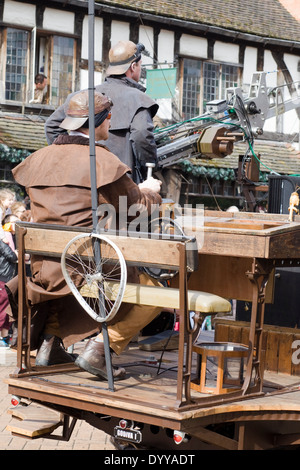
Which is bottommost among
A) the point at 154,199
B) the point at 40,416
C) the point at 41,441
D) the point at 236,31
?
the point at 41,441

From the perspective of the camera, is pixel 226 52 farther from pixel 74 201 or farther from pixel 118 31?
pixel 74 201

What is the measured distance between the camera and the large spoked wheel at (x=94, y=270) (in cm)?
398

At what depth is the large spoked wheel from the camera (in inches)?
157

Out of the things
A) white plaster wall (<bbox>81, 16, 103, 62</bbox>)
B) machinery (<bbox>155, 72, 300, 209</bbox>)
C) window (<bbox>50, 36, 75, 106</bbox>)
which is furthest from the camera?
white plaster wall (<bbox>81, 16, 103, 62</bbox>)

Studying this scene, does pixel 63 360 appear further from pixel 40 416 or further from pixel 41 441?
pixel 41 441

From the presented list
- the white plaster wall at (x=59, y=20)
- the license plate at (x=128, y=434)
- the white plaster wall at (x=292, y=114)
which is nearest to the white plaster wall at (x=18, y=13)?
the white plaster wall at (x=59, y=20)

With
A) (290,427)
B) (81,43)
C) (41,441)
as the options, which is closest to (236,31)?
(81,43)

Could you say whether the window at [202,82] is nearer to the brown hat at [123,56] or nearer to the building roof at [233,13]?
the building roof at [233,13]

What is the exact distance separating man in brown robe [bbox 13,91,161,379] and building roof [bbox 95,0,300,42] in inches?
571

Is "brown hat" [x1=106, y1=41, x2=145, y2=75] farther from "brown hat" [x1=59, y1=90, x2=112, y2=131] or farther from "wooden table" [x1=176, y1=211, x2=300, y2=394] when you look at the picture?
"wooden table" [x1=176, y1=211, x2=300, y2=394]

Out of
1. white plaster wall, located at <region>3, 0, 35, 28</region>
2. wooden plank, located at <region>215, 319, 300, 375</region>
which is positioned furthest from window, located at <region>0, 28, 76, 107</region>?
wooden plank, located at <region>215, 319, 300, 375</region>

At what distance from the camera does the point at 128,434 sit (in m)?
3.82

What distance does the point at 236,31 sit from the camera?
21.0 metres
